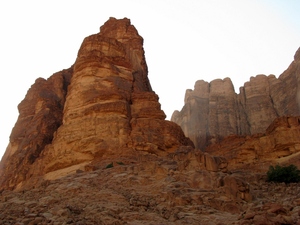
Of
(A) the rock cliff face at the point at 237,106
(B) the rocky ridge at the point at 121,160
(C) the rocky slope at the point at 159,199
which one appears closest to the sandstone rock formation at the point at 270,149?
(B) the rocky ridge at the point at 121,160

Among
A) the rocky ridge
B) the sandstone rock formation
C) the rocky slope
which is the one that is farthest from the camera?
the sandstone rock formation

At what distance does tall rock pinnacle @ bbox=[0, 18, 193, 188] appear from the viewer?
3450 centimetres

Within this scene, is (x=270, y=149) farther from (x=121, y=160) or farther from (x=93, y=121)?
(x=93, y=121)

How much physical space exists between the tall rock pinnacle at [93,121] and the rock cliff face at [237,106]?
27.5 meters

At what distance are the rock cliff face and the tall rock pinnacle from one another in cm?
2748

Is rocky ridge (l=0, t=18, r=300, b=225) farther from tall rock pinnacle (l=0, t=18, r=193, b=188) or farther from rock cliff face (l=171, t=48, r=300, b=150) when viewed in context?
rock cliff face (l=171, t=48, r=300, b=150)

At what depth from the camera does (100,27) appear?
57250 millimetres

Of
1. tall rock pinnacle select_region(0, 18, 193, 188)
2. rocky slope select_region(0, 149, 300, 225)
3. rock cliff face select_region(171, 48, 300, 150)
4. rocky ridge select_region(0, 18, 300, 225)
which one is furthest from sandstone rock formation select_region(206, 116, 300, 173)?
rock cliff face select_region(171, 48, 300, 150)

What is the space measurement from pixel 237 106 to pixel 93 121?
4862 centimetres

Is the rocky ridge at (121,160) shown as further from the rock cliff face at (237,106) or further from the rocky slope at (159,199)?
the rock cliff face at (237,106)

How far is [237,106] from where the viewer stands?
257ft

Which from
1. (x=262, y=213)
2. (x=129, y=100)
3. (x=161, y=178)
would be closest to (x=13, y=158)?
(x=129, y=100)

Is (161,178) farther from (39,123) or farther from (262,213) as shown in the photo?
(39,123)

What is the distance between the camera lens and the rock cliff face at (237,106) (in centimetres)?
6906
